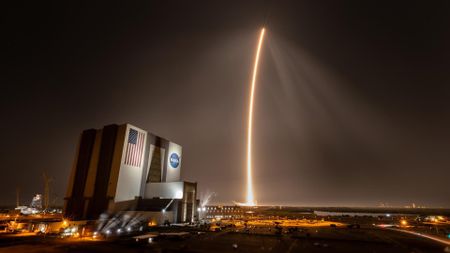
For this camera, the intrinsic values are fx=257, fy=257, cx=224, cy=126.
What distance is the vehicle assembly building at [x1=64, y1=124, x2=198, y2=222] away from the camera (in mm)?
76250

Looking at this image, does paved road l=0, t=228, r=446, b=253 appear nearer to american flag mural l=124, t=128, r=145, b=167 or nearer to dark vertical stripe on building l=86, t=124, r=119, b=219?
dark vertical stripe on building l=86, t=124, r=119, b=219

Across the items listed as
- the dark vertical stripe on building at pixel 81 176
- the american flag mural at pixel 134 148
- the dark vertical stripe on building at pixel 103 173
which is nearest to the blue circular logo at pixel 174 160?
the american flag mural at pixel 134 148

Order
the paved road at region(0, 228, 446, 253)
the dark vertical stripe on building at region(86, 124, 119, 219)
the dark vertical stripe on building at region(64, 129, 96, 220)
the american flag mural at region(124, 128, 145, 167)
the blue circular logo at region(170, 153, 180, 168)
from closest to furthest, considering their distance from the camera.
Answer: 1. the paved road at region(0, 228, 446, 253)
2. the dark vertical stripe on building at region(86, 124, 119, 219)
3. the dark vertical stripe on building at region(64, 129, 96, 220)
4. the american flag mural at region(124, 128, 145, 167)
5. the blue circular logo at region(170, 153, 180, 168)

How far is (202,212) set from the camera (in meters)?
98.5

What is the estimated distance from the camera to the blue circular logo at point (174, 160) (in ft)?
340

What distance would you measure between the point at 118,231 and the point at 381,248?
4732cm

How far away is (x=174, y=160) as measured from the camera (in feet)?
346

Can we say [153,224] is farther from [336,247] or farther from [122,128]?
[336,247]

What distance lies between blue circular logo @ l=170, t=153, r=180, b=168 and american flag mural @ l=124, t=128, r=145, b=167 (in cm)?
1716

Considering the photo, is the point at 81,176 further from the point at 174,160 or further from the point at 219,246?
the point at 219,246

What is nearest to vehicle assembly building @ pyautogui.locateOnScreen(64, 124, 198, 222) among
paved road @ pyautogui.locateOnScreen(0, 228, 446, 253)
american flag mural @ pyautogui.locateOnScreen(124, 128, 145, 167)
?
american flag mural @ pyautogui.locateOnScreen(124, 128, 145, 167)

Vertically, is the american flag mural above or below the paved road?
above

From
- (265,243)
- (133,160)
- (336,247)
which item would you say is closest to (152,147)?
(133,160)

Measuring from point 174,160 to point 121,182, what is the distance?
29372 millimetres
